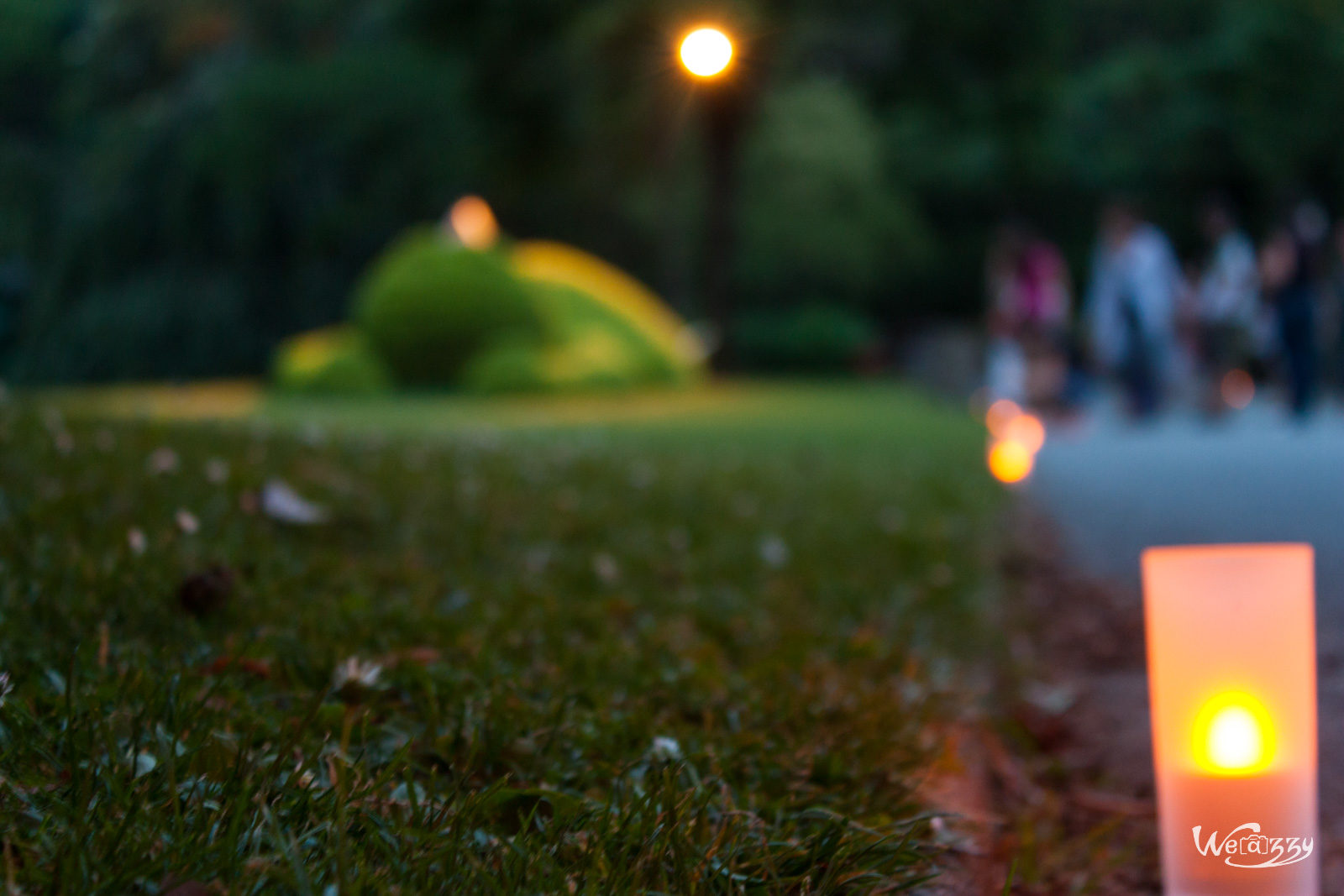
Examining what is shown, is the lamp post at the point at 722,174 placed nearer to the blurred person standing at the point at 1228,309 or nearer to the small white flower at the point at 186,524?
the blurred person standing at the point at 1228,309

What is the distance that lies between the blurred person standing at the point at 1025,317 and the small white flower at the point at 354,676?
1210cm

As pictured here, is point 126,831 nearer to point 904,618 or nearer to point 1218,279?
point 904,618

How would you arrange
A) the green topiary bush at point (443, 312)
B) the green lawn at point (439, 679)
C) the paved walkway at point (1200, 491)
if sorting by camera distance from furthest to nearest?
the green topiary bush at point (443, 312)
the paved walkway at point (1200, 491)
the green lawn at point (439, 679)

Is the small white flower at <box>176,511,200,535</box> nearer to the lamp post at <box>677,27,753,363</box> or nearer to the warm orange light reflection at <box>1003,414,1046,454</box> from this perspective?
the warm orange light reflection at <box>1003,414,1046,454</box>

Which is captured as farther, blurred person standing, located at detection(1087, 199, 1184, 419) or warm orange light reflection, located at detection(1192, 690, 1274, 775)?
blurred person standing, located at detection(1087, 199, 1184, 419)

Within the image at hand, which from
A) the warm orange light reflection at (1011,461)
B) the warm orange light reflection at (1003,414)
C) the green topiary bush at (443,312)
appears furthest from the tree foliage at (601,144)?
the warm orange light reflection at (1011,461)

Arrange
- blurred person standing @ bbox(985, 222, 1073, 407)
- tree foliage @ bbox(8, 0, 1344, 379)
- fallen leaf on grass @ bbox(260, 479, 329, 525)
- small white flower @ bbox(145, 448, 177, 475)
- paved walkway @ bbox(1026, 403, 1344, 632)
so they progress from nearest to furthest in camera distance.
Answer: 1. fallen leaf on grass @ bbox(260, 479, 329, 525)
2. small white flower @ bbox(145, 448, 177, 475)
3. paved walkway @ bbox(1026, 403, 1344, 632)
4. blurred person standing @ bbox(985, 222, 1073, 407)
5. tree foliage @ bbox(8, 0, 1344, 379)

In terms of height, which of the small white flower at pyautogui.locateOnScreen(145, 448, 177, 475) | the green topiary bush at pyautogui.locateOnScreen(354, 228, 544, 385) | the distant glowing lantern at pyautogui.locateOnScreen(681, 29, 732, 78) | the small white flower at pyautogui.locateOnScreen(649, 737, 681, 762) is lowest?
the small white flower at pyautogui.locateOnScreen(649, 737, 681, 762)

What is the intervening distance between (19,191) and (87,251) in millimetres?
5888

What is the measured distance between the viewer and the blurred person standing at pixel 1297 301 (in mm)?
11562

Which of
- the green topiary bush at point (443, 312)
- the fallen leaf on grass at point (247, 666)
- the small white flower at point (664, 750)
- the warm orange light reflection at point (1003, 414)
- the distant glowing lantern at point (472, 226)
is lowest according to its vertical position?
the small white flower at point (664, 750)

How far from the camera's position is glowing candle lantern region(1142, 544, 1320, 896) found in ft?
6.20

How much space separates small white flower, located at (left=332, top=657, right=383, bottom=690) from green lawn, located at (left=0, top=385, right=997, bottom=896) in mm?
14

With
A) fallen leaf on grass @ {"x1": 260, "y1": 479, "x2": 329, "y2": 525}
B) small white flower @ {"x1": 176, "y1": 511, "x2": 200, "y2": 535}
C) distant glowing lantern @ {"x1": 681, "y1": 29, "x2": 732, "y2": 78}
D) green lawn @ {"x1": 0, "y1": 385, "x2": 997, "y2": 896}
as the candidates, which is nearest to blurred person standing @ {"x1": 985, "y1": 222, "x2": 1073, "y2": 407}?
green lawn @ {"x1": 0, "y1": 385, "x2": 997, "y2": 896}
